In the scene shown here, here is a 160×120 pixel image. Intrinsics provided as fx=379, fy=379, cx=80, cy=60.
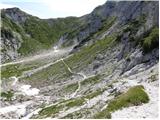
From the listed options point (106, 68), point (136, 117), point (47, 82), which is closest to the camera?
point (136, 117)

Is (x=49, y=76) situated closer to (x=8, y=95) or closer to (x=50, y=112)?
(x=8, y=95)

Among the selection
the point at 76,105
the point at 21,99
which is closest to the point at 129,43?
the point at 21,99

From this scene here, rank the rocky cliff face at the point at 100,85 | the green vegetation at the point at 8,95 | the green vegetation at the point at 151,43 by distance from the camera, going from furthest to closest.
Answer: the green vegetation at the point at 8,95 < the green vegetation at the point at 151,43 < the rocky cliff face at the point at 100,85

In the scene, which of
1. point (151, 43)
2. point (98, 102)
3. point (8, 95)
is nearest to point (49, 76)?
point (8, 95)

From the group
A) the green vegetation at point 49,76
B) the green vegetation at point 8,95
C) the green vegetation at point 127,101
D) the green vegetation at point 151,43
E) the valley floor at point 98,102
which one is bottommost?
the green vegetation at point 127,101

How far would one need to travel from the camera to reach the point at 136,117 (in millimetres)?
38938

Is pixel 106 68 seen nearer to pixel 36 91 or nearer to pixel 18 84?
pixel 36 91

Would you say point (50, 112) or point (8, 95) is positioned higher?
point (8, 95)

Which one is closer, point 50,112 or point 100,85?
point 50,112

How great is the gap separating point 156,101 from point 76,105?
62.5 feet

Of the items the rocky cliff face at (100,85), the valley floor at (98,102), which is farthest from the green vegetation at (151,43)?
the valley floor at (98,102)

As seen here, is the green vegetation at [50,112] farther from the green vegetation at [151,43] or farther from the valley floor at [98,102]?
the green vegetation at [151,43]

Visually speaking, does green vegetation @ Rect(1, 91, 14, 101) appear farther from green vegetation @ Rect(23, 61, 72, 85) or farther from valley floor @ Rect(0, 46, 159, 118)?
green vegetation @ Rect(23, 61, 72, 85)

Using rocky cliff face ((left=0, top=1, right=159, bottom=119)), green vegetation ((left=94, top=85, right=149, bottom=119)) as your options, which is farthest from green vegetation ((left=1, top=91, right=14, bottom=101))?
green vegetation ((left=94, top=85, right=149, bottom=119))
